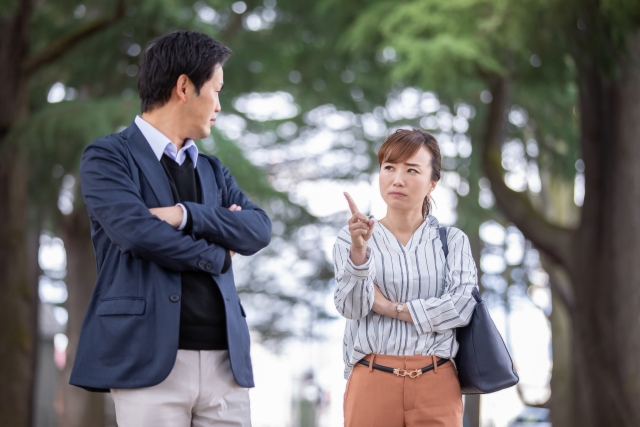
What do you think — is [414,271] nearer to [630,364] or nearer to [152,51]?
[152,51]

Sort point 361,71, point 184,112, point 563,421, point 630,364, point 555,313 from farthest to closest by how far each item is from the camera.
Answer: point 555,313
point 563,421
point 361,71
point 630,364
point 184,112

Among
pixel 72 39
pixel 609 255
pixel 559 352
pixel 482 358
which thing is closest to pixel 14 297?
pixel 72 39

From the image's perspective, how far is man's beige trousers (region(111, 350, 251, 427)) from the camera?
2434mm

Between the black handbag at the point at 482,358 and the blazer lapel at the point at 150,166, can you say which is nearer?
the blazer lapel at the point at 150,166

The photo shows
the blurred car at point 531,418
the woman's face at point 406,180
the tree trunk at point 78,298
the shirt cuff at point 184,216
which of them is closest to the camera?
the shirt cuff at point 184,216

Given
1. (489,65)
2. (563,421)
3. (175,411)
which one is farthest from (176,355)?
(563,421)

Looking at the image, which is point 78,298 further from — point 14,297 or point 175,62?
point 175,62

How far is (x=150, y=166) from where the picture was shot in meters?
2.64

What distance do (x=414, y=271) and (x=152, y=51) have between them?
1189mm

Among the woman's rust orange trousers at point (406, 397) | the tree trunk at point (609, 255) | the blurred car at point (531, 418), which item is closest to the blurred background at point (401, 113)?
the tree trunk at point (609, 255)

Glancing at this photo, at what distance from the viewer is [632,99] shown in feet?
27.9

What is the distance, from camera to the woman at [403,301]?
2.80m

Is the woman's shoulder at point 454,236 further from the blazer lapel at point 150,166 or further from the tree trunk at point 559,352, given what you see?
the tree trunk at point 559,352

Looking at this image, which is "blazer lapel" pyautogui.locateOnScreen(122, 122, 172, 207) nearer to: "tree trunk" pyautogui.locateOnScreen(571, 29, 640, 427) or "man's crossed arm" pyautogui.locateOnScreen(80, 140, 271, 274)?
"man's crossed arm" pyautogui.locateOnScreen(80, 140, 271, 274)
